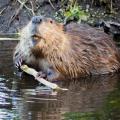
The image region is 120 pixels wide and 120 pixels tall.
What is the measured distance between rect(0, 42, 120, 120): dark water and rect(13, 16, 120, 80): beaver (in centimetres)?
18

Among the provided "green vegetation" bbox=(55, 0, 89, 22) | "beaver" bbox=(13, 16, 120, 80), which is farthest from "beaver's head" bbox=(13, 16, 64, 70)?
"green vegetation" bbox=(55, 0, 89, 22)

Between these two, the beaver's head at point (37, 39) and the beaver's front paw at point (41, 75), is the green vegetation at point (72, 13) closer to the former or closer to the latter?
the beaver's head at point (37, 39)

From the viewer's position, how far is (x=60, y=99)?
524cm

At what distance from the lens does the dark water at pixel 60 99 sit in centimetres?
465

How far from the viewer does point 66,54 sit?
21.2ft

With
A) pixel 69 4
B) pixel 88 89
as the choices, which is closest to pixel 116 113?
pixel 88 89

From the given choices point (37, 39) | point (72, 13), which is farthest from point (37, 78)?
point (72, 13)

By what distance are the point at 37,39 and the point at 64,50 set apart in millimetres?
456

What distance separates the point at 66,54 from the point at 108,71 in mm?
661

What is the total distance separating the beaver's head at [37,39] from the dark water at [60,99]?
23cm

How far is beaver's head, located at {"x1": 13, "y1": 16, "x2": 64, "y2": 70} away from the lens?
235 inches

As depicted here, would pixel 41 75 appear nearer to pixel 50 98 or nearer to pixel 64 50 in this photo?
pixel 64 50

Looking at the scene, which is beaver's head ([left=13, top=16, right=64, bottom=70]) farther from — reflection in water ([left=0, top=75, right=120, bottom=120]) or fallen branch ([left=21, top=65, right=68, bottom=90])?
reflection in water ([left=0, top=75, right=120, bottom=120])

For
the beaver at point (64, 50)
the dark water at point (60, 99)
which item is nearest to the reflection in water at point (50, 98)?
the dark water at point (60, 99)
